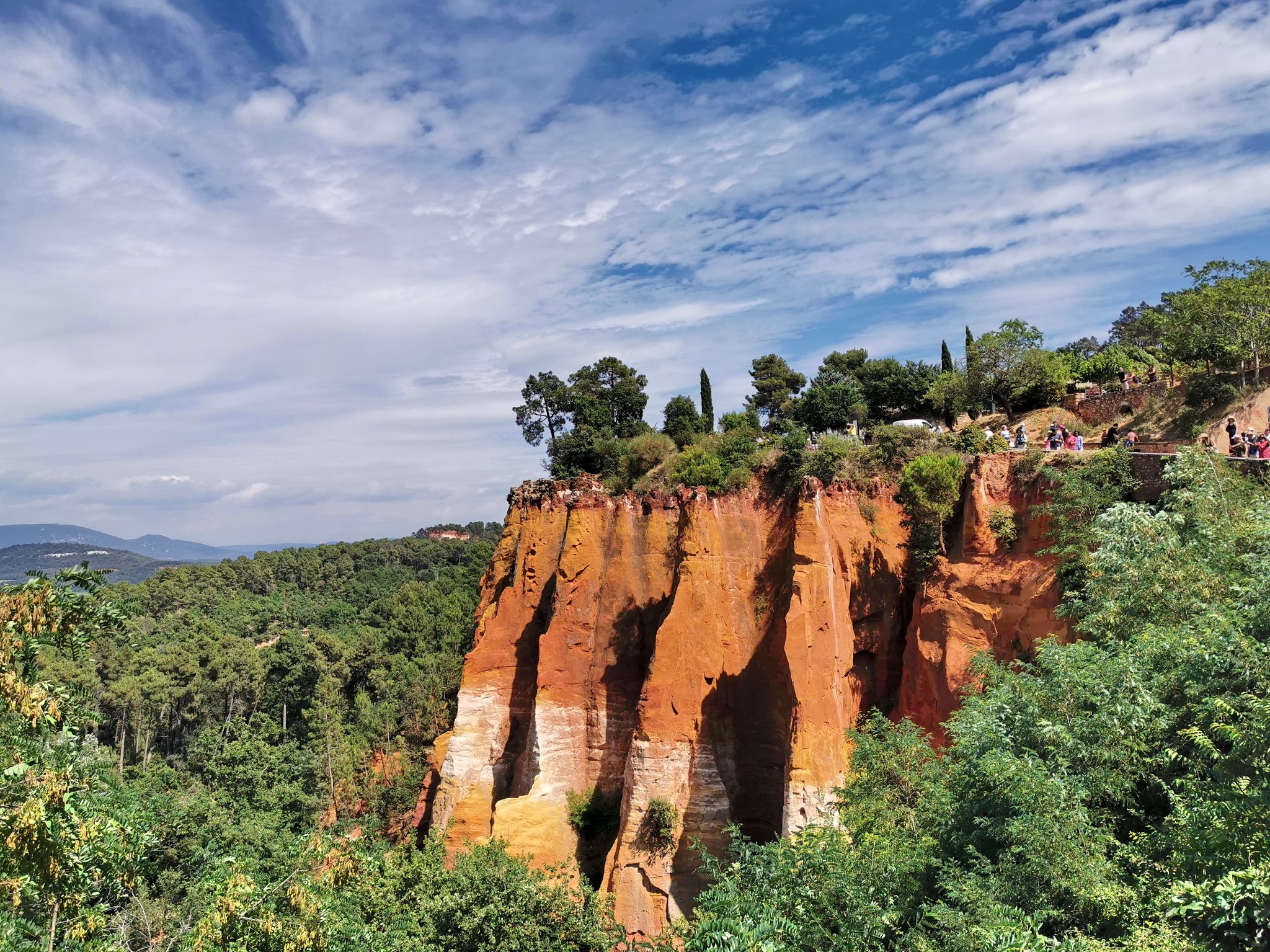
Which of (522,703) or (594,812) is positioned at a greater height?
(522,703)

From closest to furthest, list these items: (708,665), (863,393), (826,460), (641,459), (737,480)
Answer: (708,665)
(826,460)
(737,480)
(641,459)
(863,393)

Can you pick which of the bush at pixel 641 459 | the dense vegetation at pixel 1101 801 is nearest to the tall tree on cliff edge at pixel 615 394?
the bush at pixel 641 459

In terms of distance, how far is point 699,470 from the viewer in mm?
25844

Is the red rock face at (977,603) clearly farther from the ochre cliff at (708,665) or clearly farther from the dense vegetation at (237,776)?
the dense vegetation at (237,776)

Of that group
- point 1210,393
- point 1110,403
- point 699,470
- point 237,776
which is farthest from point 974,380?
point 237,776

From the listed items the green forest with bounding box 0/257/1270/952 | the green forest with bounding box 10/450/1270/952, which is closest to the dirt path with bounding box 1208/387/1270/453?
the green forest with bounding box 0/257/1270/952

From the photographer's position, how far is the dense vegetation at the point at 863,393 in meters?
23.8

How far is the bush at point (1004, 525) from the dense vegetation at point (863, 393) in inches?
165

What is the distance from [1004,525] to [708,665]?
8.71 meters

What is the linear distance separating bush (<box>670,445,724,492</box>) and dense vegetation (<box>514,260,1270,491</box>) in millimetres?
51

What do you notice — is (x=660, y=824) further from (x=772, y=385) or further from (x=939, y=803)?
(x=772, y=385)

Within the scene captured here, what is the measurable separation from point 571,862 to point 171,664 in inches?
1659

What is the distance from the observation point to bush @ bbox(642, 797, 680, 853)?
21000mm

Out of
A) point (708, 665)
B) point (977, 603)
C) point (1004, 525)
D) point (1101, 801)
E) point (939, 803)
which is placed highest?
point (1004, 525)
